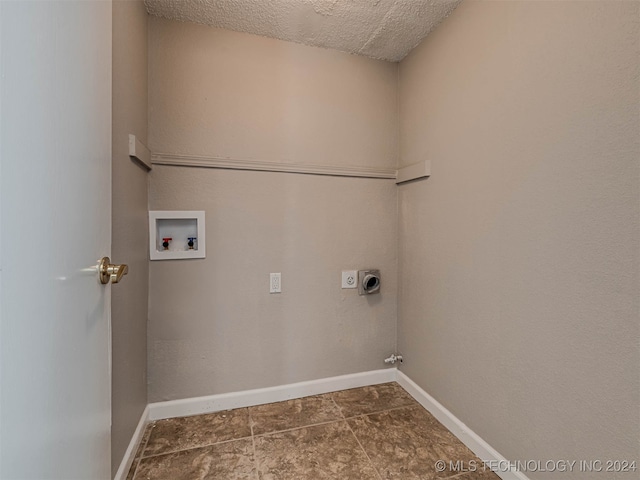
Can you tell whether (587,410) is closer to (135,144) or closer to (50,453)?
(50,453)

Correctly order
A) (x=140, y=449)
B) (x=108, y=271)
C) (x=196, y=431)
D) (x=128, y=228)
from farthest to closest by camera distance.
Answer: (x=196, y=431) < (x=140, y=449) < (x=128, y=228) < (x=108, y=271)

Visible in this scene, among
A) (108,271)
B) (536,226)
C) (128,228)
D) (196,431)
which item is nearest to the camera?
A: (108,271)

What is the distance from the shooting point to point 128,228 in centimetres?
126

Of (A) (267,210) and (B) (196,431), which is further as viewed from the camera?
(A) (267,210)

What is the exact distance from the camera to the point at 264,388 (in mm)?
1771

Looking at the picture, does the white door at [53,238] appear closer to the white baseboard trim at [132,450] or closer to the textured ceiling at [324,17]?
the white baseboard trim at [132,450]

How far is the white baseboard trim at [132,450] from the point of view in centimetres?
117

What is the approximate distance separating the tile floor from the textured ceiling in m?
2.39

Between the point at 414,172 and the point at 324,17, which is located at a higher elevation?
the point at 324,17

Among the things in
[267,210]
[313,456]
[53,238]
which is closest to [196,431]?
[313,456]

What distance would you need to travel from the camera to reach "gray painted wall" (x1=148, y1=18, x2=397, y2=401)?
1.61m

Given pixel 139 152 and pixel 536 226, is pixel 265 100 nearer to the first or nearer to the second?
pixel 139 152

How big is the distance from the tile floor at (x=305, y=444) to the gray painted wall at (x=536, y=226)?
262mm

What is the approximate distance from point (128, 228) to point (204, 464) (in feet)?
3.90
